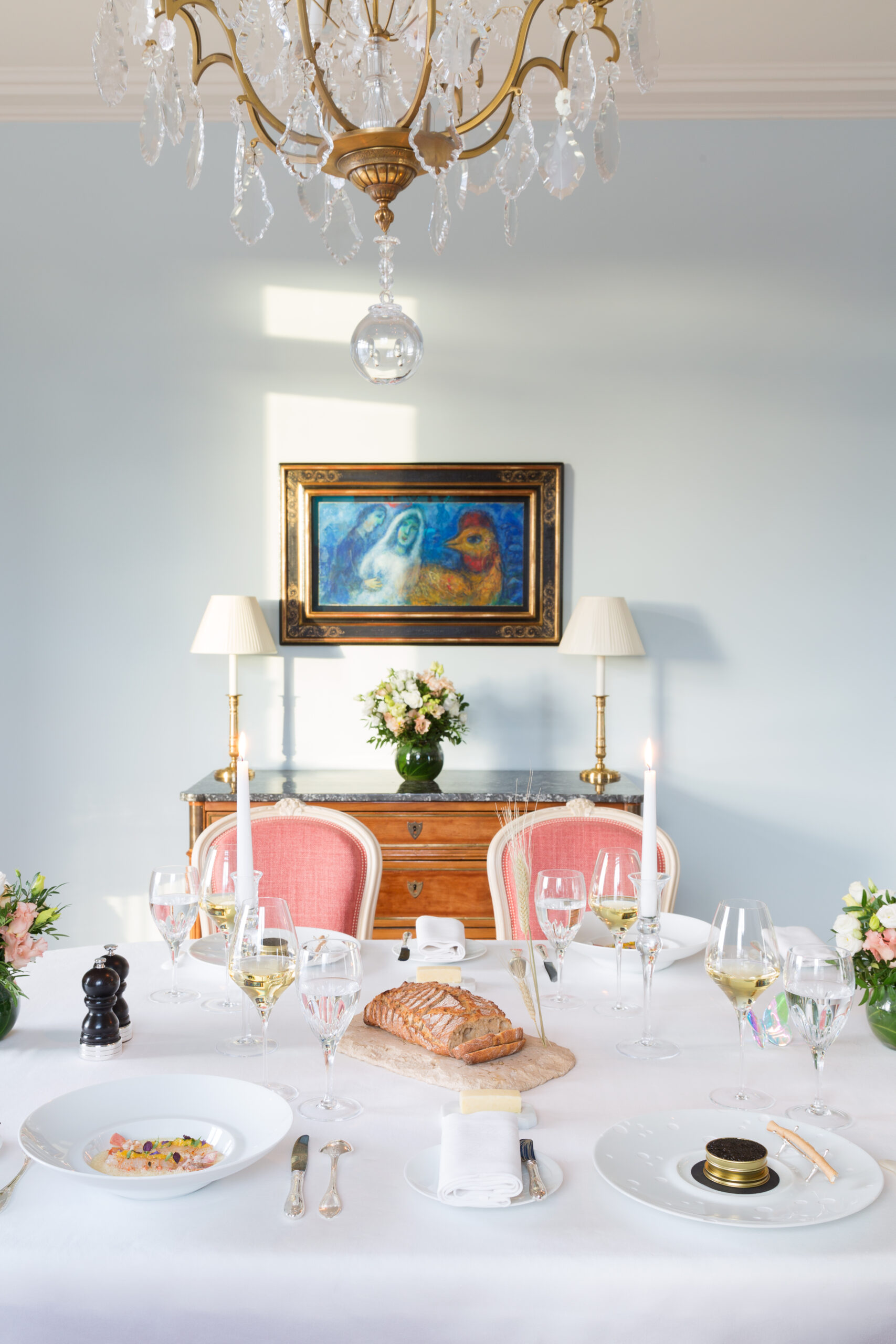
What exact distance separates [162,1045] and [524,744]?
252 cm

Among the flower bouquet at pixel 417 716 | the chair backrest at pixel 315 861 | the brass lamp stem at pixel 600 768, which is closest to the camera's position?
the chair backrest at pixel 315 861

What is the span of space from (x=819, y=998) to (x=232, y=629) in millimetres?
2721

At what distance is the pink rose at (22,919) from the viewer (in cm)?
156

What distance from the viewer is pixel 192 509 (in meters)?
3.93

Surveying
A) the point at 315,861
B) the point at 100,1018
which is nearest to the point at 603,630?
the point at 315,861

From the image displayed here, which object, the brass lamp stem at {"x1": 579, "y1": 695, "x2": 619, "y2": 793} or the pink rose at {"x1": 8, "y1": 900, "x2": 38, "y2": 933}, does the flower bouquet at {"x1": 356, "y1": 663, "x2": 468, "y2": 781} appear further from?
the pink rose at {"x1": 8, "y1": 900, "x2": 38, "y2": 933}

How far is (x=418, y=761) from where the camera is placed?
3.63 m

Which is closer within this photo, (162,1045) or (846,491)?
(162,1045)

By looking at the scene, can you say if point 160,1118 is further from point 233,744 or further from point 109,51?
point 233,744

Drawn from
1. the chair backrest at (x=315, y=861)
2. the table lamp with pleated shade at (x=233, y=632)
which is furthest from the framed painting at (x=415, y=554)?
the chair backrest at (x=315, y=861)

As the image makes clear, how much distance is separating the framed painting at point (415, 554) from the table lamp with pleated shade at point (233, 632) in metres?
0.25

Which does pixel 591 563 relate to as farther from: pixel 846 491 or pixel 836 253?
pixel 836 253

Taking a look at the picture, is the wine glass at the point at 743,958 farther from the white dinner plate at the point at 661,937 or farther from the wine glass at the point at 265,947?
the wine glass at the point at 265,947

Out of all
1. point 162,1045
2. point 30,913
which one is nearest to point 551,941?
point 162,1045
